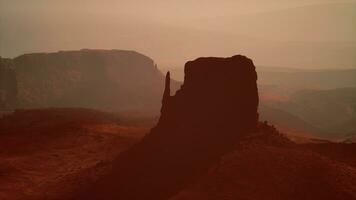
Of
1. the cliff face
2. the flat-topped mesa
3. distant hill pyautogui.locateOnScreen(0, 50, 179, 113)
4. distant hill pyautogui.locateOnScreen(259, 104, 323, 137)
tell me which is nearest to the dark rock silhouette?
the flat-topped mesa

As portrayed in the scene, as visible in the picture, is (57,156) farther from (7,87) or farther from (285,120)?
(285,120)

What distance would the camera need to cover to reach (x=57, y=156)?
5803 cm

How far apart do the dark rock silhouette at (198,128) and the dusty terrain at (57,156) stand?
455 cm

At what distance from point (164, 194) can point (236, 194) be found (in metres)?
6.15

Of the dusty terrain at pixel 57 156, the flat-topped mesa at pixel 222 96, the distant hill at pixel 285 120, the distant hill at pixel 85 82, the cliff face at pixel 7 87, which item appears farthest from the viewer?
the distant hill at pixel 85 82

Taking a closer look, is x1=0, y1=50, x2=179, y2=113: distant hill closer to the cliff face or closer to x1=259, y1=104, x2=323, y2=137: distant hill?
the cliff face

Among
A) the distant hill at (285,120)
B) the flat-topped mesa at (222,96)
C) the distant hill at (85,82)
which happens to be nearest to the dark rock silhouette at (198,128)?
the flat-topped mesa at (222,96)

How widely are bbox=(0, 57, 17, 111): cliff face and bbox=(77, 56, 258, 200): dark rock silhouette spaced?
102387mm

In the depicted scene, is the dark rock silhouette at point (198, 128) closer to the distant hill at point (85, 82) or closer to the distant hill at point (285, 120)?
the distant hill at point (285, 120)

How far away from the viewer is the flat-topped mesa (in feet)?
147

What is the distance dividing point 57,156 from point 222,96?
24066 mm

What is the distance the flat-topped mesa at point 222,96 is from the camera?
147 ft

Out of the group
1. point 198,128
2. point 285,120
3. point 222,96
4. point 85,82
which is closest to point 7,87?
point 85,82

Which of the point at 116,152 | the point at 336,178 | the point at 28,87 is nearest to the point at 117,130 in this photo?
the point at 116,152
